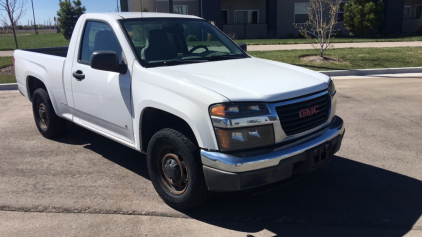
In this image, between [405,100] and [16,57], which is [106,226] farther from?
[405,100]

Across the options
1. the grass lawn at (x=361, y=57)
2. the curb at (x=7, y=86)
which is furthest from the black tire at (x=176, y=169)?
the grass lawn at (x=361, y=57)

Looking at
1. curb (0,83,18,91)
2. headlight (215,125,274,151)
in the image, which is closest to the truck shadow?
headlight (215,125,274,151)

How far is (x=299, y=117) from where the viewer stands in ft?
11.1

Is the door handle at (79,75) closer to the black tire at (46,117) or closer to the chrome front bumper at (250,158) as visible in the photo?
the black tire at (46,117)

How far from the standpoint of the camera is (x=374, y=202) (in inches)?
151

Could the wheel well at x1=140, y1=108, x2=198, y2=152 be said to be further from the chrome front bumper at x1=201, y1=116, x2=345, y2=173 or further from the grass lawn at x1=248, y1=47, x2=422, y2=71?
the grass lawn at x1=248, y1=47, x2=422, y2=71

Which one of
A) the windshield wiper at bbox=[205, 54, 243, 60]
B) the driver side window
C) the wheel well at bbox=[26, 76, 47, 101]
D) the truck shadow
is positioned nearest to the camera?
the truck shadow

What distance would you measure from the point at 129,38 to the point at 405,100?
6.51 metres

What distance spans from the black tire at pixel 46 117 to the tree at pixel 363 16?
78.3 ft

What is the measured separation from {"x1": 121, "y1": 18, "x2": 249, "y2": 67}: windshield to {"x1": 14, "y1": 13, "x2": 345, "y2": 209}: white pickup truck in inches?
0.5

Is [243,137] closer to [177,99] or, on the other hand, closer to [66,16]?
[177,99]

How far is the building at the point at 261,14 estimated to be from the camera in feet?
88.7

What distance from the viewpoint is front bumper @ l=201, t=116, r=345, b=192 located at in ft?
10.0

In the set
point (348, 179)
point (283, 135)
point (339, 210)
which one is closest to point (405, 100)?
point (348, 179)
